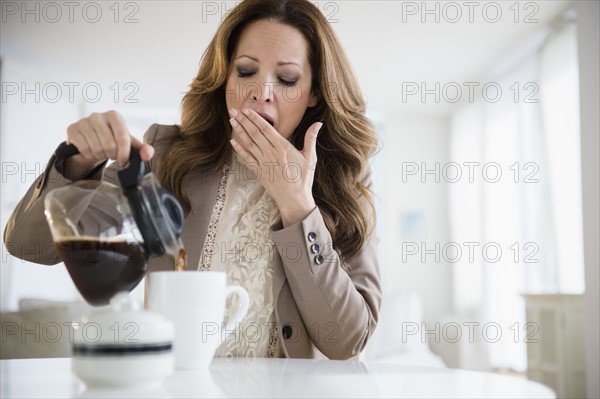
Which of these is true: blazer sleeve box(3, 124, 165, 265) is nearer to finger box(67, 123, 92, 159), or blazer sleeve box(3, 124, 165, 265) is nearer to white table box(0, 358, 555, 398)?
finger box(67, 123, 92, 159)

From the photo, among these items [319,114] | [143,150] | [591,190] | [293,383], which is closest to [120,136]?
[143,150]

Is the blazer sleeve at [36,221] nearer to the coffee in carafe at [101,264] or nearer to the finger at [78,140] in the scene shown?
the finger at [78,140]

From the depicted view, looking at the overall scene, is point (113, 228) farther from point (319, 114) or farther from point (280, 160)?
point (319, 114)

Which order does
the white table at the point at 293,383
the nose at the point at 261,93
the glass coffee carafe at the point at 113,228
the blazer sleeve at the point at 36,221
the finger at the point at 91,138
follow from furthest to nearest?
1. the nose at the point at 261,93
2. the blazer sleeve at the point at 36,221
3. the finger at the point at 91,138
4. the glass coffee carafe at the point at 113,228
5. the white table at the point at 293,383

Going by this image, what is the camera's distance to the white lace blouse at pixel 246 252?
1.35 metres

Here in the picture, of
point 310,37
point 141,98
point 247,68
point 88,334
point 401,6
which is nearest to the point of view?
Result: point 88,334

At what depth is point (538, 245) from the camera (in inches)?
198

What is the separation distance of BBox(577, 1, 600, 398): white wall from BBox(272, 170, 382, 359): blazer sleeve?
3.20 metres

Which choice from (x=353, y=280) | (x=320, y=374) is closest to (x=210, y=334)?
(x=320, y=374)

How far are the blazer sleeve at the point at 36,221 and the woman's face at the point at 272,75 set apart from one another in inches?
18.9

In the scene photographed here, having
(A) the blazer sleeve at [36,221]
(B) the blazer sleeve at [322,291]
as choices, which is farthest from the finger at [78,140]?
(B) the blazer sleeve at [322,291]

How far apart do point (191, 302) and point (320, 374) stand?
0.65 feet

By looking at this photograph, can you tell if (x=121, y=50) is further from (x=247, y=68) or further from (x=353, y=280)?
(x=353, y=280)

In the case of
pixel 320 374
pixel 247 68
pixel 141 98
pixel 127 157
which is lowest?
pixel 320 374
